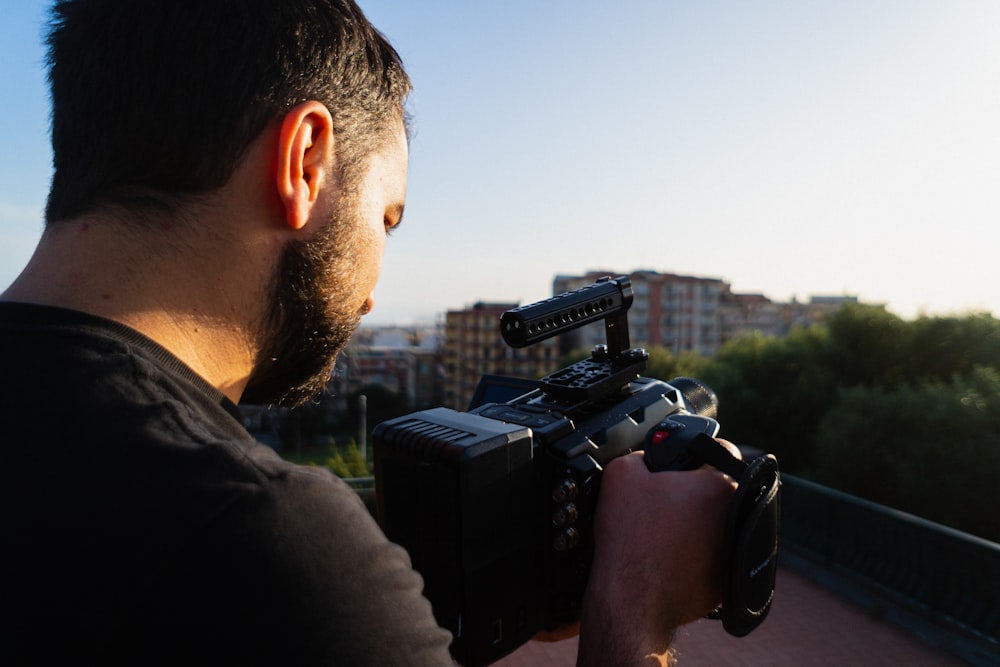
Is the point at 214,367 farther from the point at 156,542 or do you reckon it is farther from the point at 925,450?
the point at 925,450

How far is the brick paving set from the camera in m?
6.04

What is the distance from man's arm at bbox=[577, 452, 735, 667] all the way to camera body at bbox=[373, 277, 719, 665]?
0.09 meters

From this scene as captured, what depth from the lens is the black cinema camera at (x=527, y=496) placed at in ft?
3.95

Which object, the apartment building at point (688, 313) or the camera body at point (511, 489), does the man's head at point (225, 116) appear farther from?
the apartment building at point (688, 313)

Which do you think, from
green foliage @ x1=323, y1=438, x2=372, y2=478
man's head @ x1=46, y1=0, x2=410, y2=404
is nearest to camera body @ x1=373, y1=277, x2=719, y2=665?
man's head @ x1=46, y1=0, x2=410, y2=404

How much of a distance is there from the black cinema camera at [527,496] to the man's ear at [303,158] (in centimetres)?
48

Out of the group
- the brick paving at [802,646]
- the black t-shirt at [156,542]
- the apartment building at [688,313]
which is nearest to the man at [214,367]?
the black t-shirt at [156,542]

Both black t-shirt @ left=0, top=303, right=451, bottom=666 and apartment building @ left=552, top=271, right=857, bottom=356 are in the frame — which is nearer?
black t-shirt @ left=0, top=303, right=451, bottom=666

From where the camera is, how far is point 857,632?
258 inches

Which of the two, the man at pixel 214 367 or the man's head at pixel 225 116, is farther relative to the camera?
the man's head at pixel 225 116

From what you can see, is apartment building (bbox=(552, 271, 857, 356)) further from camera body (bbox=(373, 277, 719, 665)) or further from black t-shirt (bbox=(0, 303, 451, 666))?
black t-shirt (bbox=(0, 303, 451, 666))

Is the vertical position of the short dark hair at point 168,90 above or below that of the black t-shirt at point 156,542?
above

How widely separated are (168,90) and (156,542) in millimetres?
639

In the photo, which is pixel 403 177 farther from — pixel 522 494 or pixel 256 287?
pixel 522 494
